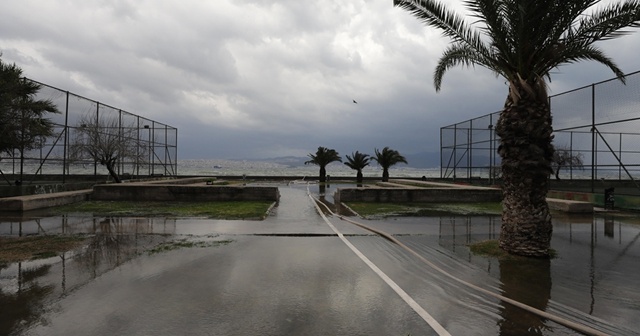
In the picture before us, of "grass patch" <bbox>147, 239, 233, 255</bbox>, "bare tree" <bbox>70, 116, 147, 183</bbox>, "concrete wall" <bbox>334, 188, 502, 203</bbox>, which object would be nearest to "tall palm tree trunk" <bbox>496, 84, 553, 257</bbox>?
"grass patch" <bbox>147, 239, 233, 255</bbox>

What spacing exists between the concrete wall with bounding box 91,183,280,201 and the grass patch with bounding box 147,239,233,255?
31.4ft

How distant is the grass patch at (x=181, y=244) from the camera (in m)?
7.92

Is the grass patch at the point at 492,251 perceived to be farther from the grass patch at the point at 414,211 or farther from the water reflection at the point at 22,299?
the water reflection at the point at 22,299

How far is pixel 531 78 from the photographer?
7.95 m

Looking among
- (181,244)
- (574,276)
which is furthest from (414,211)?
(181,244)

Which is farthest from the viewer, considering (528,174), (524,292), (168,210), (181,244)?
(168,210)

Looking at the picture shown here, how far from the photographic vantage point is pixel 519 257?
7.58 metres

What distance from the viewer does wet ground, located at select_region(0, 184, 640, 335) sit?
13.9 feet

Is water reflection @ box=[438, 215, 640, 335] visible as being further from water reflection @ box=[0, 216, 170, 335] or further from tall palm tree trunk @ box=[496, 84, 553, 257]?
water reflection @ box=[0, 216, 170, 335]

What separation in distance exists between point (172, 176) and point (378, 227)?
30.6m

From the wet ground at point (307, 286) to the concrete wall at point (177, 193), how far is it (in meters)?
8.33

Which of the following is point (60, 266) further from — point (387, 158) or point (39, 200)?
point (387, 158)

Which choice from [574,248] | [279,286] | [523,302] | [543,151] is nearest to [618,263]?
[574,248]

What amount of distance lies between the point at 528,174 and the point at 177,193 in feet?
51.2
